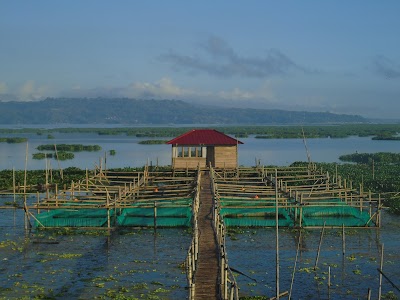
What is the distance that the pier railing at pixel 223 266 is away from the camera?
47.7 ft

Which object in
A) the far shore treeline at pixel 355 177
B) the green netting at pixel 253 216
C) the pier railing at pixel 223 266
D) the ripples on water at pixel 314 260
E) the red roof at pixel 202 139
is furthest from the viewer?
the red roof at pixel 202 139

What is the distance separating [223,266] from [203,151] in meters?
26.2

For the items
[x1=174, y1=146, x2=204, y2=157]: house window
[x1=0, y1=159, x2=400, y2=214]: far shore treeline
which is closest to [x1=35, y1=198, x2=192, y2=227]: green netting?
[x1=0, y1=159, x2=400, y2=214]: far shore treeline

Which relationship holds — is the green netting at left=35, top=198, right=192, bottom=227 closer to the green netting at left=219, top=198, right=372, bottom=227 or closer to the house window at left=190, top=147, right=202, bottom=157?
the green netting at left=219, top=198, right=372, bottom=227

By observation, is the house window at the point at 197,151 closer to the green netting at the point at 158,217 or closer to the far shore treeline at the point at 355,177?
the far shore treeline at the point at 355,177

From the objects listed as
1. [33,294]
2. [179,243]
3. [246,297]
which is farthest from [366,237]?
[33,294]

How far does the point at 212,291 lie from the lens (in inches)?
628

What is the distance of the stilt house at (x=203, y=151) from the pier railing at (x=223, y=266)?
30.1 ft

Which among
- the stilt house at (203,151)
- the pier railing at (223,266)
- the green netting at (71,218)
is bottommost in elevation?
the green netting at (71,218)

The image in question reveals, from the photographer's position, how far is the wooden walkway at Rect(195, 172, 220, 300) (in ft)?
52.4

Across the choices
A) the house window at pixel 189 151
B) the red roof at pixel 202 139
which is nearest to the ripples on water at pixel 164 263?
the red roof at pixel 202 139

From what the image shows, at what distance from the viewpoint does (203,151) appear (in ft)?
139

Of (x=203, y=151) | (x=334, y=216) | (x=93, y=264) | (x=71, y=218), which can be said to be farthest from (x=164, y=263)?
(x=203, y=151)

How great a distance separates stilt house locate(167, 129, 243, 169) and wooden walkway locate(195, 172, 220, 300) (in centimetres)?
1393
